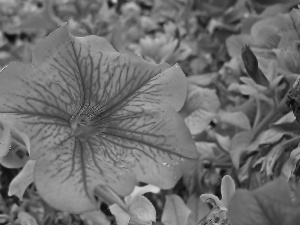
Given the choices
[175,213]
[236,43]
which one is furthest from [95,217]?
[236,43]

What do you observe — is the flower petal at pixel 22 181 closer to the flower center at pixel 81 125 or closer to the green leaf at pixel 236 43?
the flower center at pixel 81 125

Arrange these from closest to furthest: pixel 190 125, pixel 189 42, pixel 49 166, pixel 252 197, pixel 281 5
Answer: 1. pixel 252 197
2. pixel 49 166
3. pixel 190 125
4. pixel 281 5
5. pixel 189 42

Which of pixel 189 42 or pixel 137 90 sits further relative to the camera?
pixel 189 42

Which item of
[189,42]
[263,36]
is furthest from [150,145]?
[189,42]

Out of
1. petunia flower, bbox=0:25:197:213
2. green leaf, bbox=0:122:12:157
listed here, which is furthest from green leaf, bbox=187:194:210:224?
green leaf, bbox=0:122:12:157

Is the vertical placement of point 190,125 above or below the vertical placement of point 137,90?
below

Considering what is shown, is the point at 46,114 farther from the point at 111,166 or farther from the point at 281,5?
the point at 281,5

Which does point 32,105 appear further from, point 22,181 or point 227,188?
point 227,188
